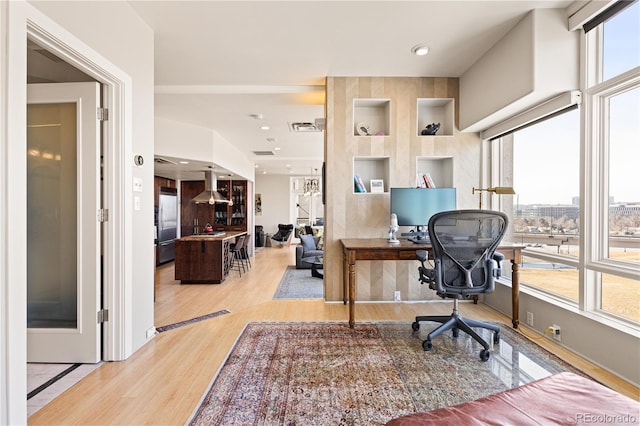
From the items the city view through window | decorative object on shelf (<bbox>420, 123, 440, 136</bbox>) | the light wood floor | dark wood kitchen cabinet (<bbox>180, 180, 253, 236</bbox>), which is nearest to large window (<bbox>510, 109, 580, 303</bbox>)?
the city view through window

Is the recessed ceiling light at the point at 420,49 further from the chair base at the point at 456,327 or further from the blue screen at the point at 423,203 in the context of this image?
the chair base at the point at 456,327

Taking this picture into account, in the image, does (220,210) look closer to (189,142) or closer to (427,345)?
(189,142)

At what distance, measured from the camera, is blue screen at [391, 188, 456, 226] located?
139 inches

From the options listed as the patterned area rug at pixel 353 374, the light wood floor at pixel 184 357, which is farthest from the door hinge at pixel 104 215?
the patterned area rug at pixel 353 374

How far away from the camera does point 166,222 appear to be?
6.88 m

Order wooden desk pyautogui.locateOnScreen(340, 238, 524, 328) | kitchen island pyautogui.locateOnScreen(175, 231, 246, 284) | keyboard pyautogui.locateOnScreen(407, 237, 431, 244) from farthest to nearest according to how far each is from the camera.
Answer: kitchen island pyautogui.locateOnScreen(175, 231, 246, 284) → keyboard pyautogui.locateOnScreen(407, 237, 431, 244) → wooden desk pyautogui.locateOnScreen(340, 238, 524, 328)

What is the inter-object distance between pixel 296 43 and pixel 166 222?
5.39 m

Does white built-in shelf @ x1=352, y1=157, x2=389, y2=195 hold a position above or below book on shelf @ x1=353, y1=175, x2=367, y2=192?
above

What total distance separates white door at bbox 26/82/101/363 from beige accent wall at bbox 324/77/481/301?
231 cm

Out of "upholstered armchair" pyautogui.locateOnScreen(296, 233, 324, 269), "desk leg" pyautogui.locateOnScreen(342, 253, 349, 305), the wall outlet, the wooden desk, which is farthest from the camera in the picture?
"upholstered armchair" pyautogui.locateOnScreen(296, 233, 324, 269)

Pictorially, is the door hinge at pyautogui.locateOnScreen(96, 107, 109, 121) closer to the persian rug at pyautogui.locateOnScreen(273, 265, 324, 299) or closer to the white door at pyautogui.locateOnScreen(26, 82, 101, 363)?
the white door at pyautogui.locateOnScreen(26, 82, 101, 363)

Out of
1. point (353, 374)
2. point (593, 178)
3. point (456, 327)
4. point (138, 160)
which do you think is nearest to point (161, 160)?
→ point (138, 160)

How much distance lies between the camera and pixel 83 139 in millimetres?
2295
